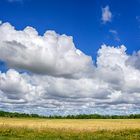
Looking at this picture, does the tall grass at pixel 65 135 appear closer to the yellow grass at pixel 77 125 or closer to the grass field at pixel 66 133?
the grass field at pixel 66 133

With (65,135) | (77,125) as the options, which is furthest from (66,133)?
(77,125)

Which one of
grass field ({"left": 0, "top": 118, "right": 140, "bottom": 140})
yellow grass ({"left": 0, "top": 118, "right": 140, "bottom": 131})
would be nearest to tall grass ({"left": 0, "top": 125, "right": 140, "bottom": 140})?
grass field ({"left": 0, "top": 118, "right": 140, "bottom": 140})

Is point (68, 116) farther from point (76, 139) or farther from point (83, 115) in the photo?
point (76, 139)

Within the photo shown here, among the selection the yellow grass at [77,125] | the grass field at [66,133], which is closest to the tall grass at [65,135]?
the grass field at [66,133]

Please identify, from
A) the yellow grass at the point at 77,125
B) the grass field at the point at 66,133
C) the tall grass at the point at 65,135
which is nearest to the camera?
the tall grass at the point at 65,135

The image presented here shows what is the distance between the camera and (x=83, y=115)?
185 m

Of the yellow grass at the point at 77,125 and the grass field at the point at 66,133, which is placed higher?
the yellow grass at the point at 77,125

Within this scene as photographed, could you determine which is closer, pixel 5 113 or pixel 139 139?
pixel 139 139

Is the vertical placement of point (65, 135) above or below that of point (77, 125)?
below

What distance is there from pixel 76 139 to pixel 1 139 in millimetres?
7548

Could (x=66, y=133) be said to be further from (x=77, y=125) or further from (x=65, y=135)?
(x=77, y=125)

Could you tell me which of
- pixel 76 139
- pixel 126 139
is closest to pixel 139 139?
pixel 126 139

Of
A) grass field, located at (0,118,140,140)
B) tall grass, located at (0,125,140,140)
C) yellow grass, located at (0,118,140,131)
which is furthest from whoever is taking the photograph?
yellow grass, located at (0,118,140,131)

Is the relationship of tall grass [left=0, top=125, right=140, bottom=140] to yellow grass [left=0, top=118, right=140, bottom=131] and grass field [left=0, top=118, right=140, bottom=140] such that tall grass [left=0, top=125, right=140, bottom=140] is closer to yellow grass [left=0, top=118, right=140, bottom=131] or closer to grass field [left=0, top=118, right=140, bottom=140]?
grass field [left=0, top=118, right=140, bottom=140]
